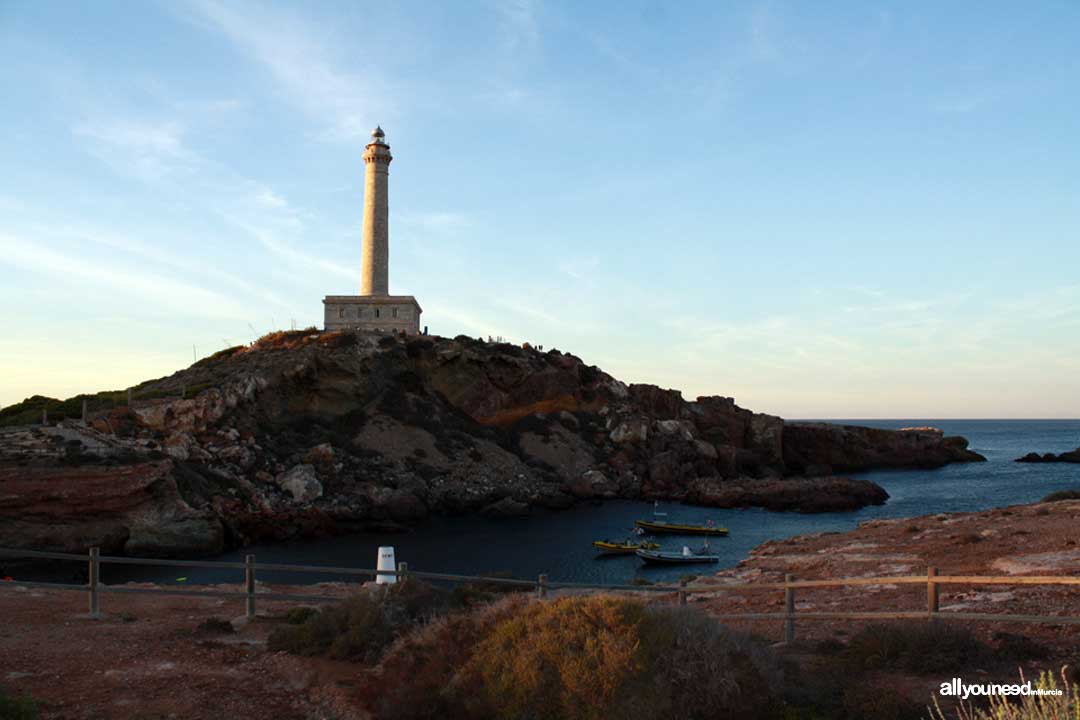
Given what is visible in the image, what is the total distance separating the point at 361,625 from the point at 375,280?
61.9m

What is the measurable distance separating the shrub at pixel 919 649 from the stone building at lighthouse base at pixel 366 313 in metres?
63.5

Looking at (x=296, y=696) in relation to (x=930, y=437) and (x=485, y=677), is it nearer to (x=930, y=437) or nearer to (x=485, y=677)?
(x=485, y=677)

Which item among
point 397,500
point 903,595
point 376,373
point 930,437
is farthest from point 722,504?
point 930,437

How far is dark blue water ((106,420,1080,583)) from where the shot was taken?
34.1 metres

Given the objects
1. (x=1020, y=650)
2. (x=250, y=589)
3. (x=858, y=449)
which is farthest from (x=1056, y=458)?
(x=250, y=589)

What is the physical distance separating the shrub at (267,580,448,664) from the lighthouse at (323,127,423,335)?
59.9 meters

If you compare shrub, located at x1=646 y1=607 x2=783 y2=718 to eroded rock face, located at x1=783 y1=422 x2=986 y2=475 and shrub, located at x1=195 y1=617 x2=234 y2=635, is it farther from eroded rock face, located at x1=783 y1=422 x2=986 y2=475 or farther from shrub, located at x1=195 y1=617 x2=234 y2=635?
eroded rock face, located at x1=783 y1=422 x2=986 y2=475

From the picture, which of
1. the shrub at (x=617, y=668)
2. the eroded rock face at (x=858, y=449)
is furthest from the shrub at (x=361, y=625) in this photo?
the eroded rock face at (x=858, y=449)

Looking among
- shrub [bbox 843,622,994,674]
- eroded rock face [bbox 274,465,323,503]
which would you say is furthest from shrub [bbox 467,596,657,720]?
eroded rock face [bbox 274,465,323,503]

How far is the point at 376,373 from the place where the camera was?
63375 mm

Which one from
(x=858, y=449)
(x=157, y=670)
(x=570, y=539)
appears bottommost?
(x=570, y=539)

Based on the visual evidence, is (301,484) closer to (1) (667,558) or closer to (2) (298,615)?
(1) (667,558)

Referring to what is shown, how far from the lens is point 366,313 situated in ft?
228

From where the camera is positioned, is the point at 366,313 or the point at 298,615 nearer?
the point at 298,615
